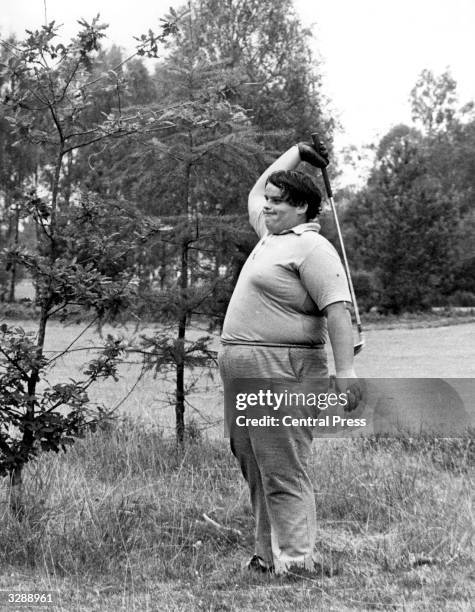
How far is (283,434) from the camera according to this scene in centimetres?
369

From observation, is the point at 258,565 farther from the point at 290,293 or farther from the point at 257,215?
the point at 257,215

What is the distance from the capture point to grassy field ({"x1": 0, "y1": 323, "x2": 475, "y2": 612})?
3584 mm

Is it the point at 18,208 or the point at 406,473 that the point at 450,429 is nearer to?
the point at 406,473

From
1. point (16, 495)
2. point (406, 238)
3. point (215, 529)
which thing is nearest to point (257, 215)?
point (215, 529)

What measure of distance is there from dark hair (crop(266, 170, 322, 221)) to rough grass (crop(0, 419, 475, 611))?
61.7 inches

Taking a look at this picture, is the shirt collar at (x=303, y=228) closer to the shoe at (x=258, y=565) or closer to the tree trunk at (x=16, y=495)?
the shoe at (x=258, y=565)

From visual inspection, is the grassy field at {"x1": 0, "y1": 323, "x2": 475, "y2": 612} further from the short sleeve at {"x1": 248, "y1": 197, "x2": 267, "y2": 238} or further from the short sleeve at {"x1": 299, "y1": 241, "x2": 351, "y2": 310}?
the short sleeve at {"x1": 248, "y1": 197, "x2": 267, "y2": 238}

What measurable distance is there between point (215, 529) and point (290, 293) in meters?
1.47

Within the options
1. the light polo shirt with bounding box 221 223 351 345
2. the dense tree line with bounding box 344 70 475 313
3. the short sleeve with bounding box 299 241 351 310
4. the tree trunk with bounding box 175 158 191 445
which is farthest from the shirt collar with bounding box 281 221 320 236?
the dense tree line with bounding box 344 70 475 313

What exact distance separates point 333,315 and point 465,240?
28919 mm

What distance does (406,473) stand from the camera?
17.9 ft

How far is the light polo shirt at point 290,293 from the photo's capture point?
360cm

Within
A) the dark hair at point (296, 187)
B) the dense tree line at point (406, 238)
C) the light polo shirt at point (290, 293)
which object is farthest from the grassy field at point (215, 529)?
the dense tree line at point (406, 238)

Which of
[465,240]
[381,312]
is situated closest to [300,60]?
[381,312]
